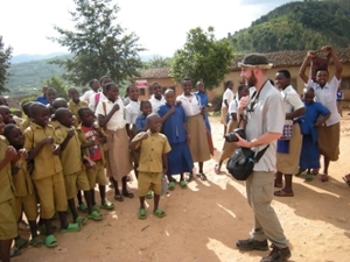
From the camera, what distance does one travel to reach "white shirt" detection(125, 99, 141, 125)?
4961 mm

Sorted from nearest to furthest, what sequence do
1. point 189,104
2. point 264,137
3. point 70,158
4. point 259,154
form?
point 264,137 < point 259,154 < point 70,158 < point 189,104

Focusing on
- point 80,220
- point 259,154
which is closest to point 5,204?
point 80,220

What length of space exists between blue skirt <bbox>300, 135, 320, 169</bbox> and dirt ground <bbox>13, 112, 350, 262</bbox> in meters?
0.34

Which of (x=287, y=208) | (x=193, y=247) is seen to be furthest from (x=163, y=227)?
(x=287, y=208)

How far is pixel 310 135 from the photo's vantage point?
5090 millimetres

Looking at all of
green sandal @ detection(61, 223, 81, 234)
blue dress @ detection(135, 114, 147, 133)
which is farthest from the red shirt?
green sandal @ detection(61, 223, 81, 234)

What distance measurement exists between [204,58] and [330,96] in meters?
15.1

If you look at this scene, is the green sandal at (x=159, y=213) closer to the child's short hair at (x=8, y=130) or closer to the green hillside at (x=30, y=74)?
the child's short hair at (x=8, y=130)

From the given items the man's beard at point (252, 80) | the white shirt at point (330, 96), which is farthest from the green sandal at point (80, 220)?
the white shirt at point (330, 96)

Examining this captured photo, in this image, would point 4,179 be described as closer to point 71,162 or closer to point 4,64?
point 71,162

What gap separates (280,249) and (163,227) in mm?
1487

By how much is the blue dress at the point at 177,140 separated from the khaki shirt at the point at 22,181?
223 centimetres

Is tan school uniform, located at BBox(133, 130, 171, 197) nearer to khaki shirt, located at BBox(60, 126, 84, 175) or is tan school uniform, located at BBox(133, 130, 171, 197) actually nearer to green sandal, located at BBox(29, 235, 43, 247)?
khaki shirt, located at BBox(60, 126, 84, 175)

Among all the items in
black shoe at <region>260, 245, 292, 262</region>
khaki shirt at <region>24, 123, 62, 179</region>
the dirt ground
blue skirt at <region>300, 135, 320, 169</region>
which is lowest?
the dirt ground
